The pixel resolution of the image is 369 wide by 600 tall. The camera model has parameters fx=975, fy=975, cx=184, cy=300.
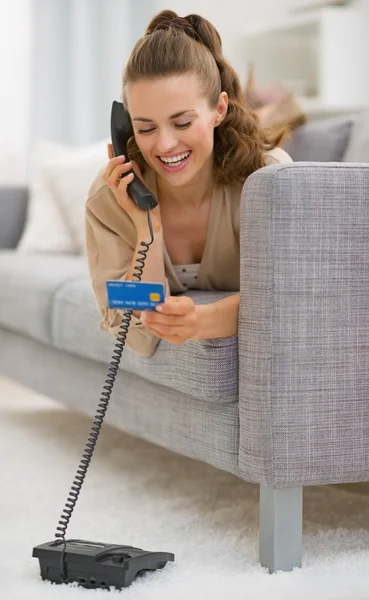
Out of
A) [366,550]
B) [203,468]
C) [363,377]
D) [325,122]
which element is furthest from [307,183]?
[325,122]

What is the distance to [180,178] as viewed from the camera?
1.82 m

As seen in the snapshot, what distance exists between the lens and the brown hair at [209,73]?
68.9 inches

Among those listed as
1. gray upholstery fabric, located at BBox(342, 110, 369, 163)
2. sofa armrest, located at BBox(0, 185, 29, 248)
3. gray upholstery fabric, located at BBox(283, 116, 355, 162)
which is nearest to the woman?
gray upholstery fabric, located at BBox(342, 110, 369, 163)

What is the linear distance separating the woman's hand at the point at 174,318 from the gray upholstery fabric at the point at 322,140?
47.9 inches

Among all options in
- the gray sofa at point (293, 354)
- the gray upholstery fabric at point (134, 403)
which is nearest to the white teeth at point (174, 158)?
the gray sofa at point (293, 354)

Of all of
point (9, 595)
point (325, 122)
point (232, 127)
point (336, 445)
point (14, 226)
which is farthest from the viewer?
point (14, 226)

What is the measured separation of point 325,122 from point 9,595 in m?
1.74

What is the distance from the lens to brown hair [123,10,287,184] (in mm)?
1749

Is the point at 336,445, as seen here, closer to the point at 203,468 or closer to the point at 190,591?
the point at 190,591

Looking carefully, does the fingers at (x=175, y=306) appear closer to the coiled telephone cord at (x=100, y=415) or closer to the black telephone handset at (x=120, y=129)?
the coiled telephone cord at (x=100, y=415)

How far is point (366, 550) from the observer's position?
1734 millimetres

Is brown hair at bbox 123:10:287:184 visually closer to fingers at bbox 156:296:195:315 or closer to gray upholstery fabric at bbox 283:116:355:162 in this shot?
fingers at bbox 156:296:195:315

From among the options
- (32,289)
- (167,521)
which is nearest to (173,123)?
(167,521)

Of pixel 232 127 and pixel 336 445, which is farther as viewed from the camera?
pixel 232 127
